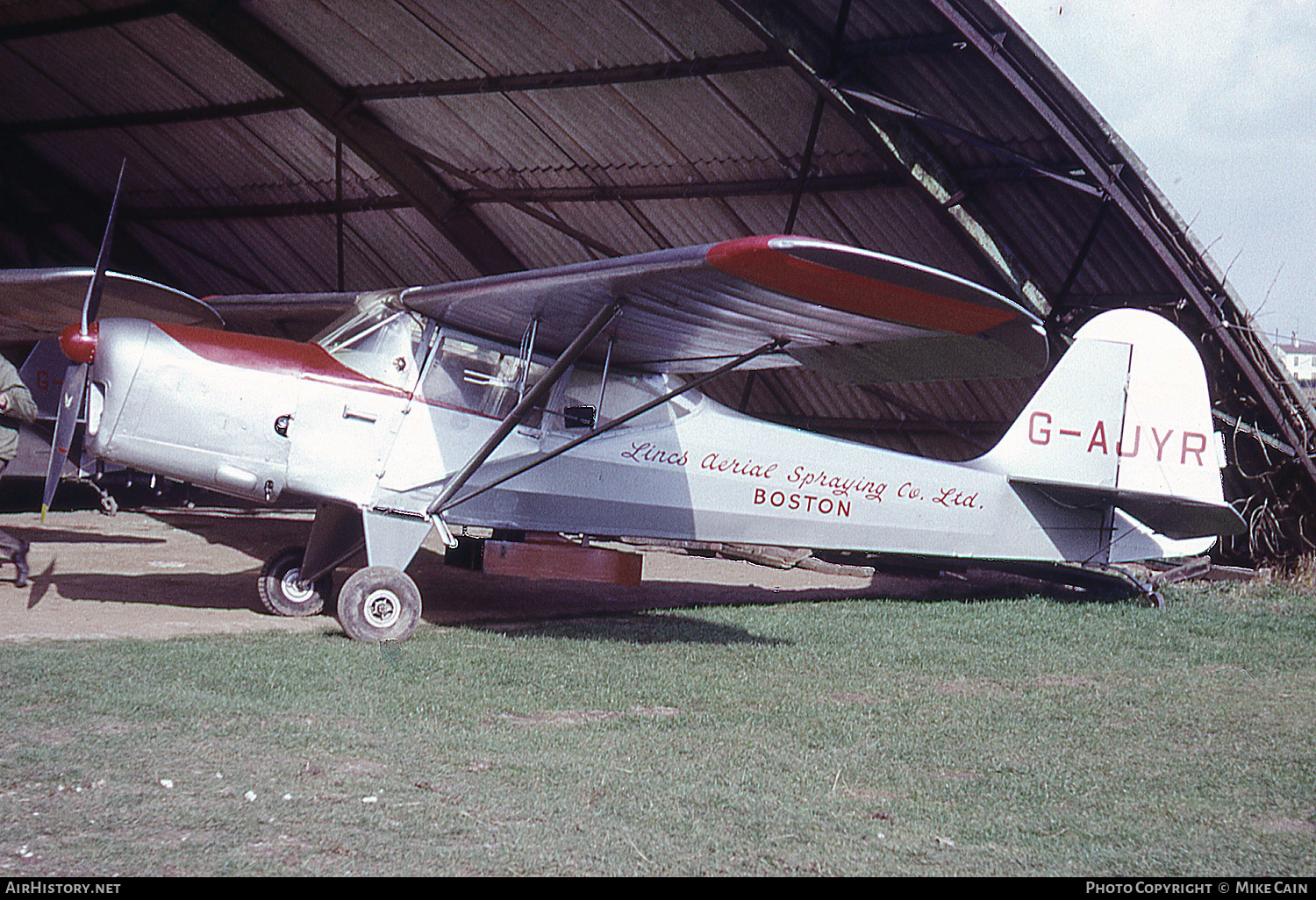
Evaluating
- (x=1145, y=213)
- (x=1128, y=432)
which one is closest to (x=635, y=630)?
(x=1128, y=432)

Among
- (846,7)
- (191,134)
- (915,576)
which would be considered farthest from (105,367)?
(191,134)

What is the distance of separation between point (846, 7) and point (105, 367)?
24.0ft

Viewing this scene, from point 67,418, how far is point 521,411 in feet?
10.1

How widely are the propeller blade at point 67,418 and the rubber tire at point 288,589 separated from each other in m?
1.63

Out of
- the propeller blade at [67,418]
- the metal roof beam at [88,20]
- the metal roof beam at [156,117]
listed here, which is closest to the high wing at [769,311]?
the propeller blade at [67,418]

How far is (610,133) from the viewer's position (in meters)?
13.6

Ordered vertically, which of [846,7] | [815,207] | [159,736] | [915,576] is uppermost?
[846,7]

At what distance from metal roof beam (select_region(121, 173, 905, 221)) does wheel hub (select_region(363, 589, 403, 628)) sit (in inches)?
285

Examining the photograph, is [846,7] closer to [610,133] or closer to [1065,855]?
[610,133]

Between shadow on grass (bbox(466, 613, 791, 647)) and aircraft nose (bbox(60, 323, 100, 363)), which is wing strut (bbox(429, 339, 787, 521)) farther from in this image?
aircraft nose (bbox(60, 323, 100, 363))

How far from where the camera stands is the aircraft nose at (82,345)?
707cm

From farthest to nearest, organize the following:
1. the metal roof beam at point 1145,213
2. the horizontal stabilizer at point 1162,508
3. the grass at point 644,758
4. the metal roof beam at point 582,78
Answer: the metal roof beam at point 582,78 → the metal roof beam at point 1145,213 → the horizontal stabilizer at point 1162,508 → the grass at point 644,758

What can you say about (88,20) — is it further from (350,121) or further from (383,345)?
(383,345)

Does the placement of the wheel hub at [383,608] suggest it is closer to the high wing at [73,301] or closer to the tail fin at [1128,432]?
the high wing at [73,301]
